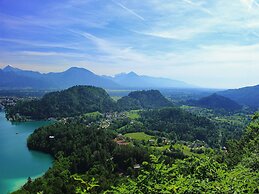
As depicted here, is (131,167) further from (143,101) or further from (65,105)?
(143,101)

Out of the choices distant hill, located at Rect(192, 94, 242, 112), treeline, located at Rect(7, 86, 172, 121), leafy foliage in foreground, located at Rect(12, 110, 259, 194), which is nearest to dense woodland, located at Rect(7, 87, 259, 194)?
leafy foliage in foreground, located at Rect(12, 110, 259, 194)

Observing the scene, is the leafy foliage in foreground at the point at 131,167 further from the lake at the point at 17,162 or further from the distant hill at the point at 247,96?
the distant hill at the point at 247,96


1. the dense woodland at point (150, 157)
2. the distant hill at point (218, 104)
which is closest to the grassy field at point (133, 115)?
the dense woodland at point (150, 157)

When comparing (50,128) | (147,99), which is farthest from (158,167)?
(147,99)

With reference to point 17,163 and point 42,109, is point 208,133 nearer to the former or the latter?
point 17,163

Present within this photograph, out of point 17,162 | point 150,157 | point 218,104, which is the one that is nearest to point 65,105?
point 17,162

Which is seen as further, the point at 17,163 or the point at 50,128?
the point at 50,128
